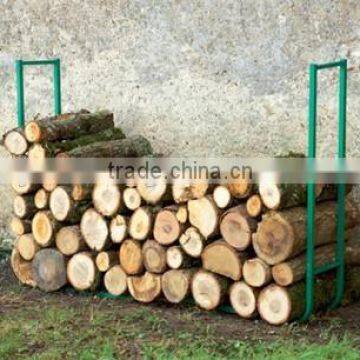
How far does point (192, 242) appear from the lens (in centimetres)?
468

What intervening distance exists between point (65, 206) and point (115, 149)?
447mm

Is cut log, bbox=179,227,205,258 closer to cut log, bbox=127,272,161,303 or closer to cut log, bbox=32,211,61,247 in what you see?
cut log, bbox=127,272,161,303

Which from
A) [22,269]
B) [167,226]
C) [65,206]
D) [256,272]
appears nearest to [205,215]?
[167,226]

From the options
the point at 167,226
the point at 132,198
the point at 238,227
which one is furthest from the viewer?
the point at 132,198

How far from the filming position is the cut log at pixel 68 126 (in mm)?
5043

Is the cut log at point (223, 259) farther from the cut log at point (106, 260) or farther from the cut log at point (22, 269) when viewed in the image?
the cut log at point (22, 269)

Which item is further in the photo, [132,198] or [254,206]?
[132,198]

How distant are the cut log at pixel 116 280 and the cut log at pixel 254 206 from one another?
0.94 metres

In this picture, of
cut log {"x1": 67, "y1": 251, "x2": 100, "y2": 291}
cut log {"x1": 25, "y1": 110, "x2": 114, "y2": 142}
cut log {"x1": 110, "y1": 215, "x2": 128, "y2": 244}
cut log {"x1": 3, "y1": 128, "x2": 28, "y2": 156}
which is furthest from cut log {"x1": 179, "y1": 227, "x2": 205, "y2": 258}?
cut log {"x1": 3, "y1": 128, "x2": 28, "y2": 156}

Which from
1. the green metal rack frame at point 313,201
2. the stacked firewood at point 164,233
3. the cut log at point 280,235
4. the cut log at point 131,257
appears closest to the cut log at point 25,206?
the stacked firewood at point 164,233

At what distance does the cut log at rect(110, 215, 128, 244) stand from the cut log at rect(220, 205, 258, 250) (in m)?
0.63

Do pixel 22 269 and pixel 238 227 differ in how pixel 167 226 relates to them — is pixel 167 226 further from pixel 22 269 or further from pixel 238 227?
pixel 22 269

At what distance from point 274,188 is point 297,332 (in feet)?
2.44

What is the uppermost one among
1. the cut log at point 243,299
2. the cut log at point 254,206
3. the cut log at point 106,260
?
the cut log at point 254,206
